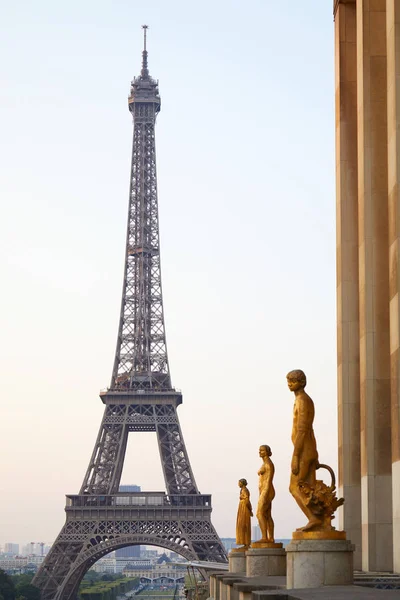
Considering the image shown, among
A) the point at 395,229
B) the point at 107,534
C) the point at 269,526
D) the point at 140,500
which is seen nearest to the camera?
the point at 395,229

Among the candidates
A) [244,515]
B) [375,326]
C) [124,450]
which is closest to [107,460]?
[124,450]

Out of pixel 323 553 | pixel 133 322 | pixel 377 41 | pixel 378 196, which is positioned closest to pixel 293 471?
→ pixel 323 553

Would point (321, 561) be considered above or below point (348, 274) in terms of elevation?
below

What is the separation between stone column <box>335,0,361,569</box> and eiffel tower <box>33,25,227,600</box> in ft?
205

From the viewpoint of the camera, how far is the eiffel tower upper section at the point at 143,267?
10506cm

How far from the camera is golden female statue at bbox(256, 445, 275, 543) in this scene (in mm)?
24016

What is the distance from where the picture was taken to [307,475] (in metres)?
17.7

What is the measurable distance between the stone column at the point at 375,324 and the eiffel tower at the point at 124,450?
66463mm

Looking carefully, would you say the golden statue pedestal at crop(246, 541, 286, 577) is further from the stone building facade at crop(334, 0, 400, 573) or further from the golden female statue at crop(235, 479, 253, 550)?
the golden female statue at crop(235, 479, 253, 550)

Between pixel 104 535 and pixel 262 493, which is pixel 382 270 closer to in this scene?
pixel 262 493

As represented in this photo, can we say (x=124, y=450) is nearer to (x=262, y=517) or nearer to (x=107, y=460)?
(x=107, y=460)

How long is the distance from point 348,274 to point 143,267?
258ft

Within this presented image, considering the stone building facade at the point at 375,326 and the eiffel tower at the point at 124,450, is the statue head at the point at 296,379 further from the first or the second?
the eiffel tower at the point at 124,450

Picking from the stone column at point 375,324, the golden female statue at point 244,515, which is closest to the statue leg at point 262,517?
the stone column at point 375,324
